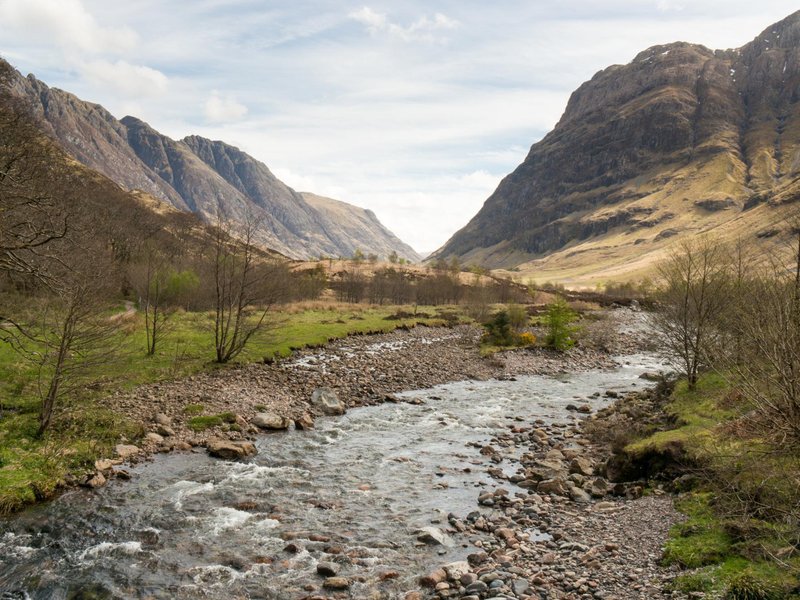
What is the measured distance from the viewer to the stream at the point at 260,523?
11844 millimetres

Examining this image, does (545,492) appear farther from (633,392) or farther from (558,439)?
(633,392)

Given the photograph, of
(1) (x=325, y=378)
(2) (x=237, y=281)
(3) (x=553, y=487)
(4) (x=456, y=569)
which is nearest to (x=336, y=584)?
(4) (x=456, y=569)

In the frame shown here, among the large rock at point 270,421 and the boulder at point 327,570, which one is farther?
the large rock at point 270,421

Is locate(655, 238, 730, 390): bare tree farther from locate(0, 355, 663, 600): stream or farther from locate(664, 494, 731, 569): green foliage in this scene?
locate(664, 494, 731, 569): green foliage

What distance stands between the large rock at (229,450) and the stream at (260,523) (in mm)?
499

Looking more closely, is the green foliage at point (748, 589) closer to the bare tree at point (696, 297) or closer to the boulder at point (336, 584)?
the boulder at point (336, 584)

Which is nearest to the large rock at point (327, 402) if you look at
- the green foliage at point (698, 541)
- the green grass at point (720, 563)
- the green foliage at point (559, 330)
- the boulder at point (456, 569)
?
the boulder at point (456, 569)

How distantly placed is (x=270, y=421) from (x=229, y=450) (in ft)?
13.5

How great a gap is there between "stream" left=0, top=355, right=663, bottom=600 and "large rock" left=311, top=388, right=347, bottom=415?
3597 mm

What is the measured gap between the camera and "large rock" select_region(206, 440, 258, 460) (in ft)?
65.5

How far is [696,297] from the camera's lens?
2777 centimetres

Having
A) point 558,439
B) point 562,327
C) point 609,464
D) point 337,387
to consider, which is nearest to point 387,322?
point 562,327

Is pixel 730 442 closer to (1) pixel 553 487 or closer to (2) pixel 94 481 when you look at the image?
(1) pixel 553 487

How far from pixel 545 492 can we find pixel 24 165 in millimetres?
33211
